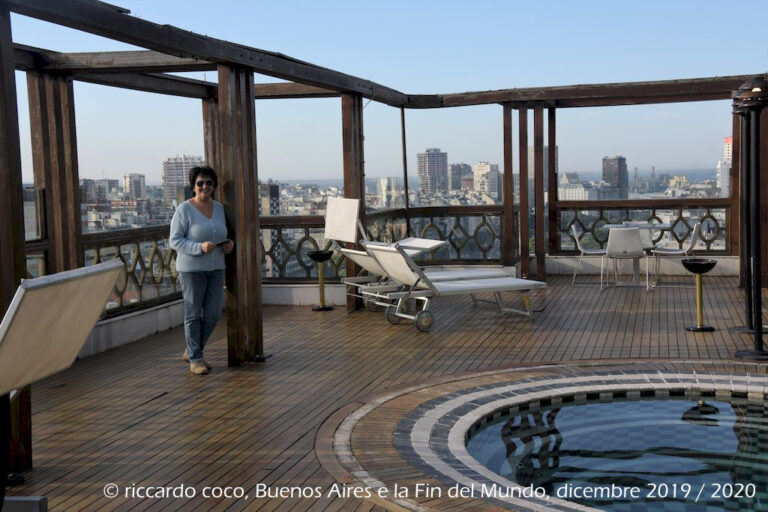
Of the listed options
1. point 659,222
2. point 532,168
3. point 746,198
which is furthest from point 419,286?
point 659,222

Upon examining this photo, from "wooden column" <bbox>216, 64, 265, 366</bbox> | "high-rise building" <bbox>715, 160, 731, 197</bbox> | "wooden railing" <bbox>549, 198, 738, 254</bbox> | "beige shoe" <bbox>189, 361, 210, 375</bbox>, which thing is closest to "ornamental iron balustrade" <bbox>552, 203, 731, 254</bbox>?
"wooden railing" <bbox>549, 198, 738, 254</bbox>

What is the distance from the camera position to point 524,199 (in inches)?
492

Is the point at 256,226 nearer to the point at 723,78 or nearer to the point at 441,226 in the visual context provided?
the point at 441,226

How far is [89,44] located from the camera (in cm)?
793

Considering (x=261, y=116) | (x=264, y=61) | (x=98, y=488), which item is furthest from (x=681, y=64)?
(x=98, y=488)

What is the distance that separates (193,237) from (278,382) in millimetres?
1272

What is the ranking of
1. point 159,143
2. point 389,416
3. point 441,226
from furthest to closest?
point 441,226 < point 159,143 < point 389,416

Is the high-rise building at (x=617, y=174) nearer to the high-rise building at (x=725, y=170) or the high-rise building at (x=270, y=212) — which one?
the high-rise building at (x=725, y=170)

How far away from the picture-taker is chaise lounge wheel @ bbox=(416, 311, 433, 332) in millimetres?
8961

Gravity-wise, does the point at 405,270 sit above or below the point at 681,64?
below

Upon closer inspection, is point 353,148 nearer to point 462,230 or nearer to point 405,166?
point 405,166

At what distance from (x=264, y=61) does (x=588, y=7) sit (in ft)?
35.0

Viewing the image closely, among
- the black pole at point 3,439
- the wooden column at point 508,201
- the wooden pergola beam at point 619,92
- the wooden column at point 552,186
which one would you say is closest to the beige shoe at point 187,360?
the black pole at point 3,439

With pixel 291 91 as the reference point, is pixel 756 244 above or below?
below
